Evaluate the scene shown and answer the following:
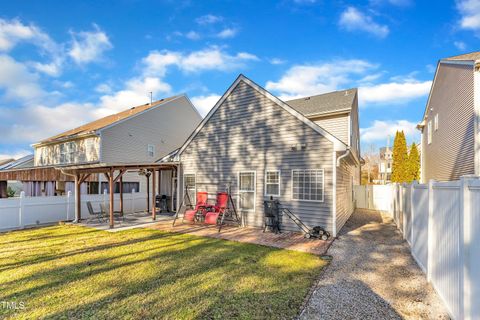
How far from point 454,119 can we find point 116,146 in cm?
1878

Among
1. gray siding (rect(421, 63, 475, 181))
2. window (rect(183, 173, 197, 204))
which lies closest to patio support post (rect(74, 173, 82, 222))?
window (rect(183, 173, 197, 204))

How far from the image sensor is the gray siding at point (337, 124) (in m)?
12.2

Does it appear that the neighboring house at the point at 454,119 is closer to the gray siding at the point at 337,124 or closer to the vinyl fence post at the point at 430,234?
the gray siding at the point at 337,124

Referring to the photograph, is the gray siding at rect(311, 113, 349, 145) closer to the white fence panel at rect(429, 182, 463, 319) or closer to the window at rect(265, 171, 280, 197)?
the window at rect(265, 171, 280, 197)

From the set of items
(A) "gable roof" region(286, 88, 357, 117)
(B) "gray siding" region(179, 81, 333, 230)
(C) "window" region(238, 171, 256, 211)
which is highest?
(A) "gable roof" region(286, 88, 357, 117)

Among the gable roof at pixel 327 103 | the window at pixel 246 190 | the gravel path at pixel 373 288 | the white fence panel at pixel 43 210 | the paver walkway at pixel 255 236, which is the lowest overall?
the paver walkway at pixel 255 236

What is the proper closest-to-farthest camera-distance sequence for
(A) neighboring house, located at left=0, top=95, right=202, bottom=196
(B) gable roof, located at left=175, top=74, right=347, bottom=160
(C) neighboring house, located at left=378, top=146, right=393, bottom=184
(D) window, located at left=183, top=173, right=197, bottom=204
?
1. (B) gable roof, located at left=175, top=74, right=347, bottom=160
2. (D) window, located at left=183, top=173, right=197, bottom=204
3. (A) neighboring house, located at left=0, top=95, right=202, bottom=196
4. (C) neighboring house, located at left=378, top=146, right=393, bottom=184

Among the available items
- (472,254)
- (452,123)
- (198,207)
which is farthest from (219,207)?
(452,123)

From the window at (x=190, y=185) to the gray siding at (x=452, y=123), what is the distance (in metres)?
11.1

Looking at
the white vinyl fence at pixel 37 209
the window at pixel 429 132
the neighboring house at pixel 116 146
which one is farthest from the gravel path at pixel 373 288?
the window at pixel 429 132

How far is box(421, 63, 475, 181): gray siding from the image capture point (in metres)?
9.51

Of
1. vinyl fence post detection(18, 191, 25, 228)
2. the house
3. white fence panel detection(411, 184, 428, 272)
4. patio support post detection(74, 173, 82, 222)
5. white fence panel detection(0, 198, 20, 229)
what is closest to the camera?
white fence panel detection(411, 184, 428, 272)

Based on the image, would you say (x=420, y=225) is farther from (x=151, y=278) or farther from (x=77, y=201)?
(x=77, y=201)

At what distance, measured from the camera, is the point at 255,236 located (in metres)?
8.13
